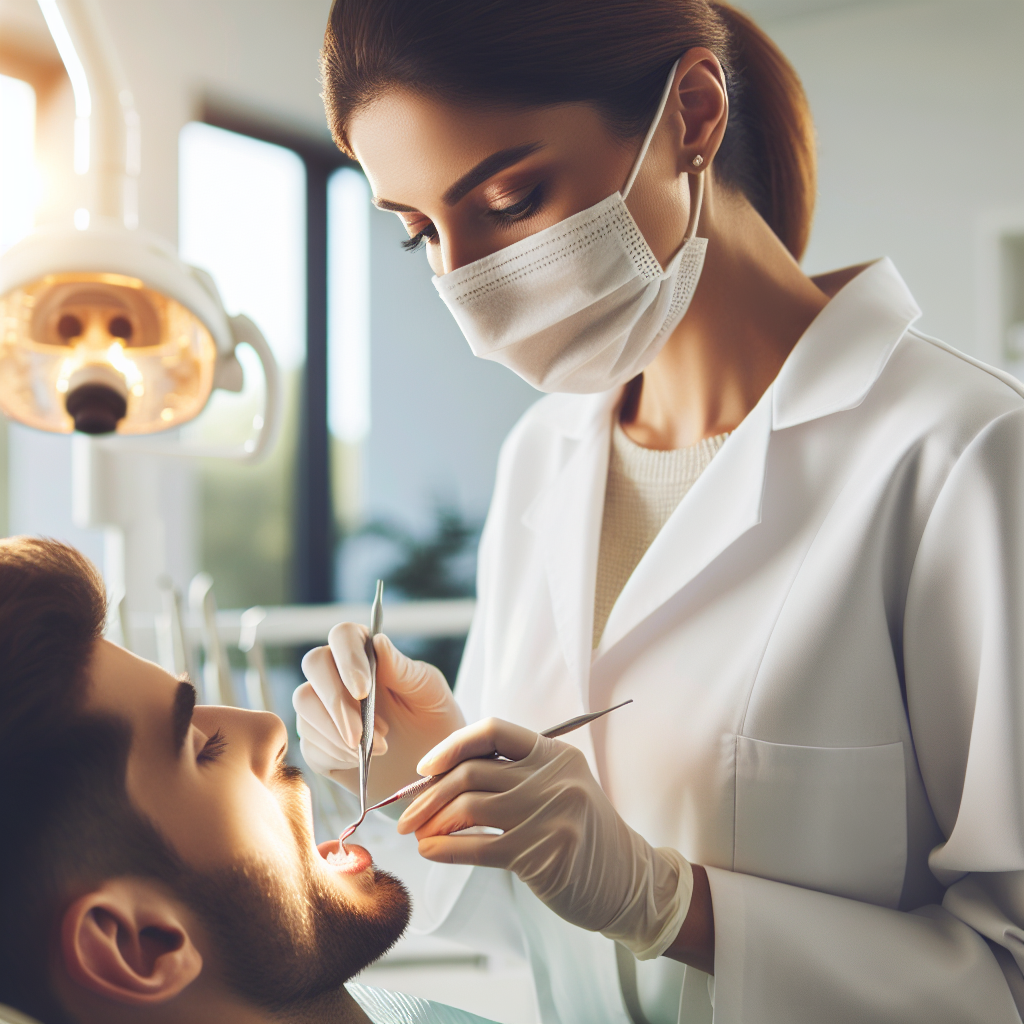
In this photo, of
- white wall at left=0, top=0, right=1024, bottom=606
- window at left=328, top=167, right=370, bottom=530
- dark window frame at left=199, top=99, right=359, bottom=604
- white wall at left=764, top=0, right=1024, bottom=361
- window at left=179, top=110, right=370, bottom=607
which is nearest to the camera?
white wall at left=0, top=0, right=1024, bottom=606

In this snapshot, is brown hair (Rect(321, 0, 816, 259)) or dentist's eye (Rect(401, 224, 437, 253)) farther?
dentist's eye (Rect(401, 224, 437, 253))

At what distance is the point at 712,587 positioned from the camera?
3.48ft

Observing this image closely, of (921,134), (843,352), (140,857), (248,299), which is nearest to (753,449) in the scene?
(843,352)

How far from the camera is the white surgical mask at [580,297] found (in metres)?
0.99

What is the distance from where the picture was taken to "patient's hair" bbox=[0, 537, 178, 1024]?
0.78 meters

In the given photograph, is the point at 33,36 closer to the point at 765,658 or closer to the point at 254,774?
the point at 254,774

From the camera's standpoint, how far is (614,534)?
4.13ft

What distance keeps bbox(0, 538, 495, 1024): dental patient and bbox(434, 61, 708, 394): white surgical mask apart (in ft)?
1.64

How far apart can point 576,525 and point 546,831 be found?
0.48 meters

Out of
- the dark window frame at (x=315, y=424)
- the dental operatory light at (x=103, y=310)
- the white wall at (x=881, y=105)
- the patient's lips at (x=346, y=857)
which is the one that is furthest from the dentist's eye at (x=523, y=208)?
the dark window frame at (x=315, y=424)

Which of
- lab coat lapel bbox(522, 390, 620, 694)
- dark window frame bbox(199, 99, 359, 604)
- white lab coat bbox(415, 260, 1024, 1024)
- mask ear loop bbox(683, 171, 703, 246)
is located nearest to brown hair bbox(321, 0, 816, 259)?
mask ear loop bbox(683, 171, 703, 246)

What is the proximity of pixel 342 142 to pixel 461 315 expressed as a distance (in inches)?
9.0

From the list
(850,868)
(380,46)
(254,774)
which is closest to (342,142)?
(380,46)

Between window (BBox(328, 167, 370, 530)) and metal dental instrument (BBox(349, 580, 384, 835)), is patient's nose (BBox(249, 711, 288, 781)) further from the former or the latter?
window (BBox(328, 167, 370, 530))
